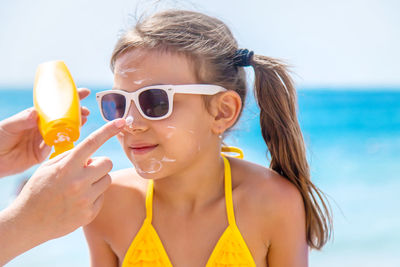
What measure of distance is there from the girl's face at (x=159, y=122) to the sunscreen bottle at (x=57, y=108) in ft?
0.76

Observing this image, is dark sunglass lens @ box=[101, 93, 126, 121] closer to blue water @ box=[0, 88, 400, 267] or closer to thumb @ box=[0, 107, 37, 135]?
thumb @ box=[0, 107, 37, 135]

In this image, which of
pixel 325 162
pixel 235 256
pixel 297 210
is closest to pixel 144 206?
pixel 235 256

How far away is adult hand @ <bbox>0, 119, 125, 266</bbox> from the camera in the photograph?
145cm

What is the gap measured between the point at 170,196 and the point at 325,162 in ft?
18.6

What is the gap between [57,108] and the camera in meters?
1.81

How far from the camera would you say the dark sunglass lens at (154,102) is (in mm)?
1895

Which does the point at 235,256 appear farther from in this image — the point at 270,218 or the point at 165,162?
the point at 165,162

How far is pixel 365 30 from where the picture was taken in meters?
10.8

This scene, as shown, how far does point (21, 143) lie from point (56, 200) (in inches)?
35.8

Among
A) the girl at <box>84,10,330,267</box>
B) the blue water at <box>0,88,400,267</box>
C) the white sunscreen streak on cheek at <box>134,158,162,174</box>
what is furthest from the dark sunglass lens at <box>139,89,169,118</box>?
the blue water at <box>0,88,400,267</box>

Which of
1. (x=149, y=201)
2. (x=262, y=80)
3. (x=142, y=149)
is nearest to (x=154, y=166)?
(x=142, y=149)

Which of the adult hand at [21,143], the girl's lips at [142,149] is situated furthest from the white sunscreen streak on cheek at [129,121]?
the adult hand at [21,143]

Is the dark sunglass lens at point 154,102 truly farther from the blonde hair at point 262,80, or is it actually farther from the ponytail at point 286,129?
the ponytail at point 286,129

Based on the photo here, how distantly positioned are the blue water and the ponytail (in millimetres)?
203
